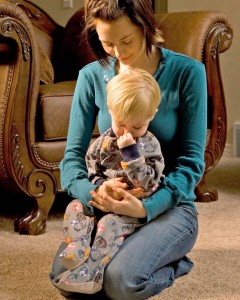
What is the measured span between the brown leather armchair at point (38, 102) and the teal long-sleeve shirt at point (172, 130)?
48 cm

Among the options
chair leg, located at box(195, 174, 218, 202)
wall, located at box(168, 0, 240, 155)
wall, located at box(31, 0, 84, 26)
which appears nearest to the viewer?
chair leg, located at box(195, 174, 218, 202)

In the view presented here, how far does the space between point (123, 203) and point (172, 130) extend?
0.26m

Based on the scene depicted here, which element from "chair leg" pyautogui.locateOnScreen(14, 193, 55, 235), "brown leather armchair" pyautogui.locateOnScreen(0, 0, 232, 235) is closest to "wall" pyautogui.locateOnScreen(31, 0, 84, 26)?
"brown leather armchair" pyautogui.locateOnScreen(0, 0, 232, 235)

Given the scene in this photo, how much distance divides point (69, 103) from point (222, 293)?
Result: 98cm

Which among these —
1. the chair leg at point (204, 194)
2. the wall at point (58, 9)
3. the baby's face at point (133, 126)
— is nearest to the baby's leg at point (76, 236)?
the baby's face at point (133, 126)

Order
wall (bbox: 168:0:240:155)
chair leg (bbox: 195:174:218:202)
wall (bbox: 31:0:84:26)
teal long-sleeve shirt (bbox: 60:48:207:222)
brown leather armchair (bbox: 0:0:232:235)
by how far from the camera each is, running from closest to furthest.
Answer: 1. teal long-sleeve shirt (bbox: 60:48:207:222)
2. brown leather armchair (bbox: 0:0:232:235)
3. chair leg (bbox: 195:174:218:202)
4. wall (bbox: 168:0:240:155)
5. wall (bbox: 31:0:84:26)

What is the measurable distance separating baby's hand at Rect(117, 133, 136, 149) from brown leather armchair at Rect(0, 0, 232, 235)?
2.31 feet

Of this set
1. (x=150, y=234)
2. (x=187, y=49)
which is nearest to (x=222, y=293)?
(x=150, y=234)

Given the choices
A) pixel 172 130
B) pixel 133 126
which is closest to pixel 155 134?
pixel 172 130

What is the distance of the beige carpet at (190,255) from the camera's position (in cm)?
160

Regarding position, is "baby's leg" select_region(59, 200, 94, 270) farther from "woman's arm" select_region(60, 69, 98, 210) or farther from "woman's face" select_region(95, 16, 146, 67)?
"woman's face" select_region(95, 16, 146, 67)

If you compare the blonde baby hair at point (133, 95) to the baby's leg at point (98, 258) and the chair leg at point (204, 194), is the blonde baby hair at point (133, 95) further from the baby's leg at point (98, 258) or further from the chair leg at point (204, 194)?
the chair leg at point (204, 194)

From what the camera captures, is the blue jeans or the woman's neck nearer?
the blue jeans

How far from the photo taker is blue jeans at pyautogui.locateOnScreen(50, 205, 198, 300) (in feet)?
4.94
